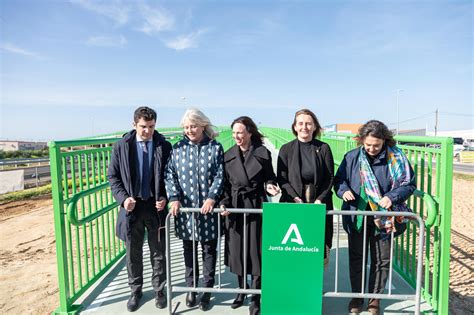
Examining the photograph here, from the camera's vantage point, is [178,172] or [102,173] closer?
[178,172]

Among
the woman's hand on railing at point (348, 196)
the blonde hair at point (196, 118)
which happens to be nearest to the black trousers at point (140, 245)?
the blonde hair at point (196, 118)

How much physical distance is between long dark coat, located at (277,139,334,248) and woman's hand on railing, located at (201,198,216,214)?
0.71 meters

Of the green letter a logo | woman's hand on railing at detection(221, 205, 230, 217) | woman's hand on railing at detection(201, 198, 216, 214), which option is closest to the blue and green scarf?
the green letter a logo

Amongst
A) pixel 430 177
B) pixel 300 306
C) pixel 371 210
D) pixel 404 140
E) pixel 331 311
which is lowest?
pixel 331 311

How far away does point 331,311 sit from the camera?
3.21 metres

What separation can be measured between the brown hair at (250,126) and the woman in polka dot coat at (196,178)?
0.32 metres

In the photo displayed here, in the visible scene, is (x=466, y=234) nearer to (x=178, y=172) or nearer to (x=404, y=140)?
(x=404, y=140)

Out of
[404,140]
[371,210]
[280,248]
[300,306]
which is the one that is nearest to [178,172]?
[280,248]

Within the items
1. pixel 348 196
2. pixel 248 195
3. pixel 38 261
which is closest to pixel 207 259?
pixel 248 195

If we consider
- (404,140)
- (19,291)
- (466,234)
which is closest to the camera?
(404,140)

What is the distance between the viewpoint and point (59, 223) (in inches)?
119

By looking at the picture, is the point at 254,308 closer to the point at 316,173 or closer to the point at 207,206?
the point at 207,206

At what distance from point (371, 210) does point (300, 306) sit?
1108 mm

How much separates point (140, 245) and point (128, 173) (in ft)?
2.66
